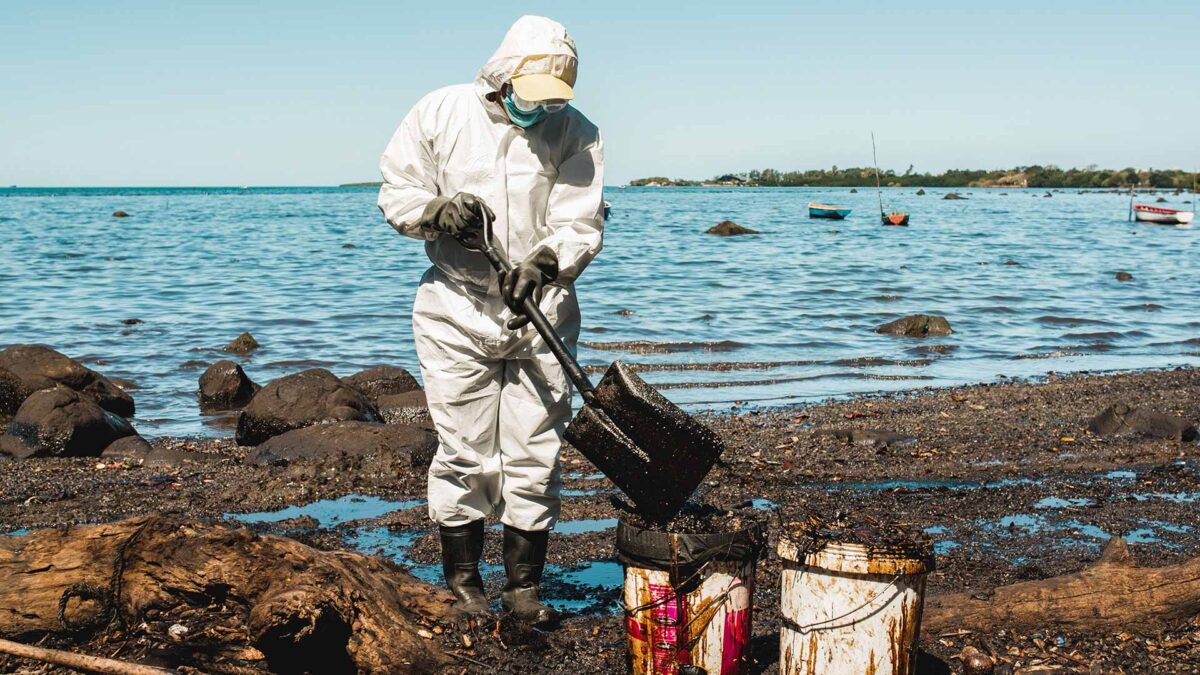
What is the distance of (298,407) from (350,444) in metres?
1.67

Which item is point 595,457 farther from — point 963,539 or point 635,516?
point 963,539

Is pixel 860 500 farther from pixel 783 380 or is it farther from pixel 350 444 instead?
pixel 783 380

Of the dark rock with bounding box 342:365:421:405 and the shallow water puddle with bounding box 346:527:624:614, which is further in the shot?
the dark rock with bounding box 342:365:421:405

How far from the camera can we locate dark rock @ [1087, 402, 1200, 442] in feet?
28.3

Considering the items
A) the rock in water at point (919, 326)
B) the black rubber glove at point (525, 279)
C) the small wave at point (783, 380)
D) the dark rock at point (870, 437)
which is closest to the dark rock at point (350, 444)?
the dark rock at point (870, 437)

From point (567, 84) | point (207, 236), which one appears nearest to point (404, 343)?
point (567, 84)

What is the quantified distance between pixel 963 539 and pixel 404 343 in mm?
11233

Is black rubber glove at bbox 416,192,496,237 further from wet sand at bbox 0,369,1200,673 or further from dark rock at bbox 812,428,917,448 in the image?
dark rock at bbox 812,428,917,448

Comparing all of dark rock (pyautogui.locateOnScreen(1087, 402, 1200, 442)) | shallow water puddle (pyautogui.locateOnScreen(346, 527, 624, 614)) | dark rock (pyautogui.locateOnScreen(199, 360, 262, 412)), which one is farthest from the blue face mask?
dark rock (pyautogui.locateOnScreen(199, 360, 262, 412))

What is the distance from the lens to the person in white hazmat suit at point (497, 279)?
4383mm

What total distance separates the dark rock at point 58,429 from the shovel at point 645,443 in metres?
6.40

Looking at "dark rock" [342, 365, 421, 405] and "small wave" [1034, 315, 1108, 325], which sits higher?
"dark rock" [342, 365, 421, 405]

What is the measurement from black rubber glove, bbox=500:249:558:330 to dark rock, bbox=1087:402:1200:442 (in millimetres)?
6331

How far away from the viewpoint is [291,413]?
952 centimetres
